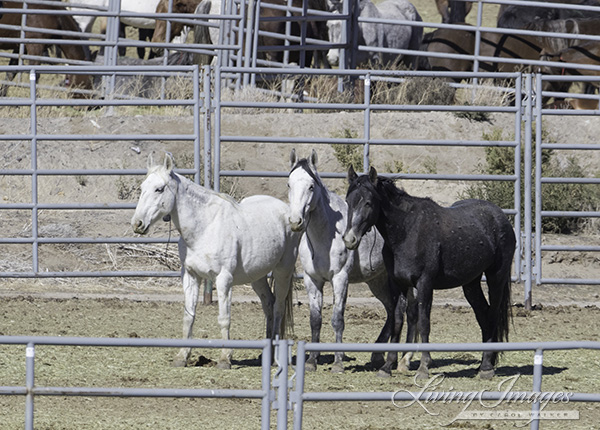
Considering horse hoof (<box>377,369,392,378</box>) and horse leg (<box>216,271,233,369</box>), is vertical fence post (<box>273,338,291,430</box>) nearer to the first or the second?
horse hoof (<box>377,369,392,378</box>)

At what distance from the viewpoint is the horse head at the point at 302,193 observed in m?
8.16

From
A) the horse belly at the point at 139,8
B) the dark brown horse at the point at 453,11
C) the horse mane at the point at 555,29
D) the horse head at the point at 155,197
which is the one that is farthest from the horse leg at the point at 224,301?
the horse belly at the point at 139,8

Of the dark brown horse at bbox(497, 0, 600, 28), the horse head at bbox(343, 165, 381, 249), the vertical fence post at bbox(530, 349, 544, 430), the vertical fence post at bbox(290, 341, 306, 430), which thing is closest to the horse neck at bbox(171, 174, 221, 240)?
the horse head at bbox(343, 165, 381, 249)

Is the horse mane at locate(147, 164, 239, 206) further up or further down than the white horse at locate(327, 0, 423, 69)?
further down

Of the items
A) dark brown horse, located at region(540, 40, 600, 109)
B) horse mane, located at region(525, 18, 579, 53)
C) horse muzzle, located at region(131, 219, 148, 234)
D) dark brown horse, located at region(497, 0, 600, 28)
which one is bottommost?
horse muzzle, located at region(131, 219, 148, 234)

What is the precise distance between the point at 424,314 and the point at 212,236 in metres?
1.80

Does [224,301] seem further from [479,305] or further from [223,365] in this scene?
[479,305]

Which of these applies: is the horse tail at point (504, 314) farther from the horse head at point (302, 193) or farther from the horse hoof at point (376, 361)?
the horse head at point (302, 193)

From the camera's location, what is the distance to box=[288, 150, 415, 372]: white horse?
27.2 feet

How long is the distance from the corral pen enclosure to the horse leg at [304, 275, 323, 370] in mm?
173

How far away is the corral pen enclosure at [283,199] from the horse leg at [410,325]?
15 centimetres

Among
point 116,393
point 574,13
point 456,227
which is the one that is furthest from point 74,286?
point 574,13

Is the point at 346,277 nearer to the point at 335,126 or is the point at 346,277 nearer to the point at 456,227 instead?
the point at 456,227

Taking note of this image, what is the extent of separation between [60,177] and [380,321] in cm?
618
